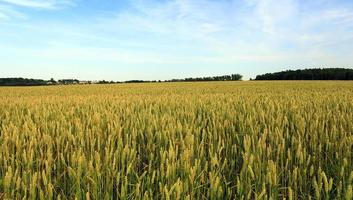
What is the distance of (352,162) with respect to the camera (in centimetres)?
249

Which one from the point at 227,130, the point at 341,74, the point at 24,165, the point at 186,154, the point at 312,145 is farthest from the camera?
the point at 341,74

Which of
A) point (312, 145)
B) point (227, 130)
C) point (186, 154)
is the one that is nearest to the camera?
point (186, 154)

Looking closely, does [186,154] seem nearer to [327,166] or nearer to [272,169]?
[272,169]

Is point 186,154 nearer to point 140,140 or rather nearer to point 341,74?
point 140,140

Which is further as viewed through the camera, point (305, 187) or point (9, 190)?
point (305, 187)


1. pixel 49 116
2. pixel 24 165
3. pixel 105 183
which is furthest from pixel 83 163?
pixel 49 116

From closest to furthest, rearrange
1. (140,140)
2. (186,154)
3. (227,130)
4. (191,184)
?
(191,184), (186,154), (140,140), (227,130)

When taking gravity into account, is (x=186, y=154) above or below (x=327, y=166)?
above

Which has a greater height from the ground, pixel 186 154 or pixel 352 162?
pixel 186 154

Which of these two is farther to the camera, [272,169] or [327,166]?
[327,166]

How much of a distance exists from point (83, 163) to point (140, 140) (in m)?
0.98

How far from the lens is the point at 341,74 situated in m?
52.8

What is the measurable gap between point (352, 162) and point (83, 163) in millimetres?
1641

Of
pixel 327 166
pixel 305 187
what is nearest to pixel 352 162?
pixel 327 166
